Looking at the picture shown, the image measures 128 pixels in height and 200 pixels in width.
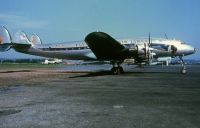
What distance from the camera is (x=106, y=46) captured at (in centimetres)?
2616

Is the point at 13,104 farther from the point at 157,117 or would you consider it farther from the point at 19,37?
the point at 19,37

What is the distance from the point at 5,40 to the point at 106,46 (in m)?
14.6

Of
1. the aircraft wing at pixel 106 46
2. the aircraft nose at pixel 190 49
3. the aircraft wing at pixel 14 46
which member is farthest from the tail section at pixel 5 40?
the aircraft nose at pixel 190 49

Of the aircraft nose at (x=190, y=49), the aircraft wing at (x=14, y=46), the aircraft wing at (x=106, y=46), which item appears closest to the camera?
the aircraft wing at (x=106, y=46)

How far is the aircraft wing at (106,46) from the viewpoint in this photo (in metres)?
24.8

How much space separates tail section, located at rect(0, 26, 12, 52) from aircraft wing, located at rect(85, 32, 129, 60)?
39.0 feet

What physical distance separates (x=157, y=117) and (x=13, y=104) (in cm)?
509

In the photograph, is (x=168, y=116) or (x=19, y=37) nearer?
(x=168, y=116)

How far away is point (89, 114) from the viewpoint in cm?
800

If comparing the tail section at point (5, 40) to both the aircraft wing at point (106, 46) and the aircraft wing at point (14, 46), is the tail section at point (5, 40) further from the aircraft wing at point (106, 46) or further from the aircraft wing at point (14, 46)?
the aircraft wing at point (106, 46)

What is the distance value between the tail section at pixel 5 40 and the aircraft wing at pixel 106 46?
39.0ft

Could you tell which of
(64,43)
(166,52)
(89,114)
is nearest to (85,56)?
(64,43)

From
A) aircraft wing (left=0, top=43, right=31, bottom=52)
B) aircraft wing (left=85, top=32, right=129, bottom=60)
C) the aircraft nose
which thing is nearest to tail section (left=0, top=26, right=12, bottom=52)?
aircraft wing (left=0, top=43, right=31, bottom=52)

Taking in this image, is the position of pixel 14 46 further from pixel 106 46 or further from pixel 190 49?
pixel 190 49
